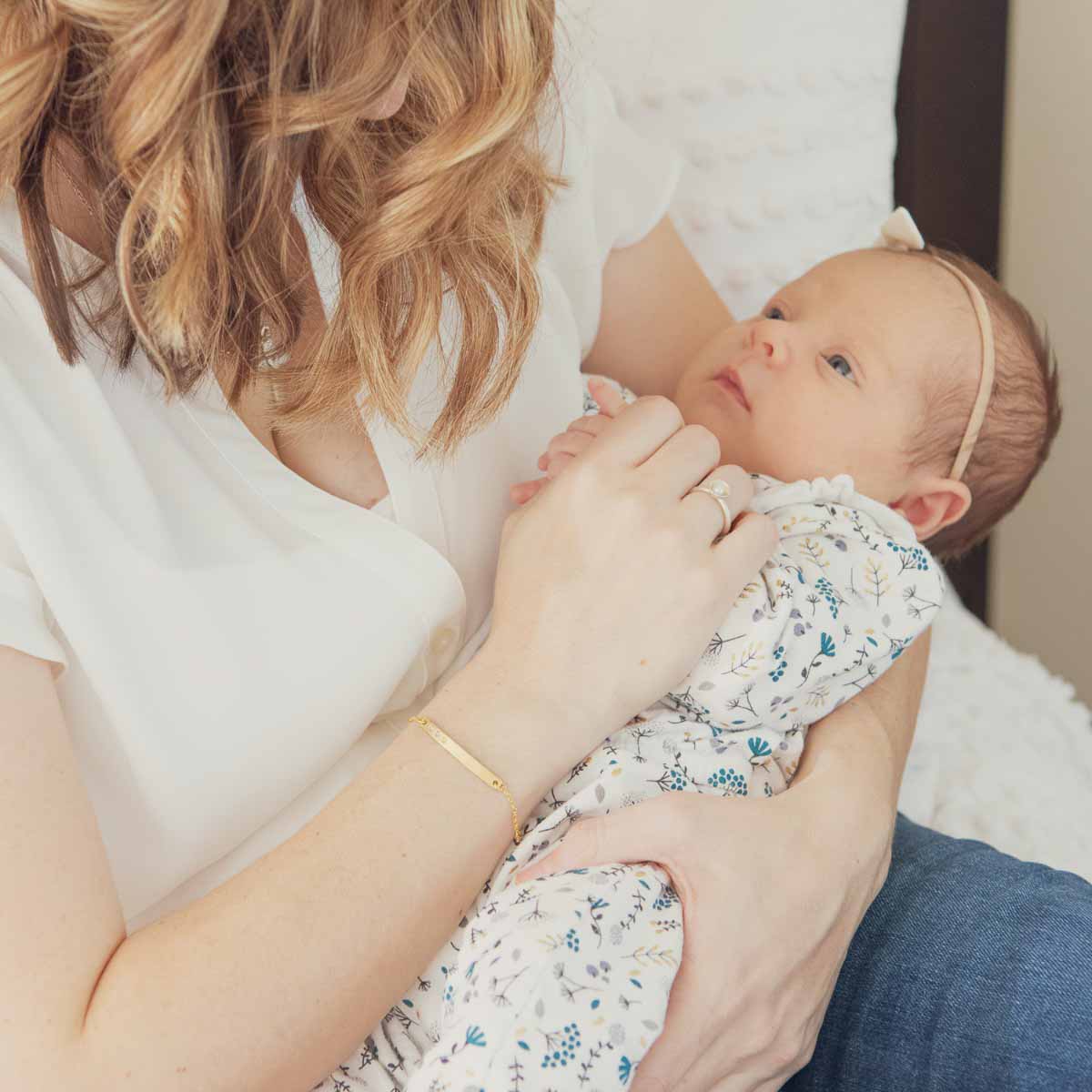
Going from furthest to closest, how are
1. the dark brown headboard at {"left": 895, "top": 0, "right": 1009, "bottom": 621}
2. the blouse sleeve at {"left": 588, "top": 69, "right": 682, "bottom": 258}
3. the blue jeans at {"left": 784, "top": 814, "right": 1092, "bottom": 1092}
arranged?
the dark brown headboard at {"left": 895, "top": 0, "right": 1009, "bottom": 621} < the blouse sleeve at {"left": 588, "top": 69, "right": 682, "bottom": 258} < the blue jeans at {"left": 784, "top": 814, "right": 1092, "bottom": 1092}

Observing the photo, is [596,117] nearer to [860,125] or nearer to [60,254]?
[860,125]

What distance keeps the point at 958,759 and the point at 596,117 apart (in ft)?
2.69

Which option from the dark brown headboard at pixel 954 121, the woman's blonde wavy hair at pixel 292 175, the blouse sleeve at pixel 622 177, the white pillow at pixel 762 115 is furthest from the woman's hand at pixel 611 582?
the dark brown headboard at pixel 954 121

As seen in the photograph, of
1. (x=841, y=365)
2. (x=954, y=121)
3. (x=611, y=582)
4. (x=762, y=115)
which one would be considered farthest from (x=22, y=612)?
(x=954, y=121)

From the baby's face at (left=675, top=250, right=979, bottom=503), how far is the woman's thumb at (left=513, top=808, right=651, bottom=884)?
1.48ft

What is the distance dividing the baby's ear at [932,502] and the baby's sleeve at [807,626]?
0.34ft

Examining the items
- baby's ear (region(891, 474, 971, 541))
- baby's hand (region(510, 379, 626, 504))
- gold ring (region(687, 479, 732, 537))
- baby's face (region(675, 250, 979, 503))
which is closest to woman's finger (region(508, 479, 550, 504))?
baby's hand (region(510, 379, 626, 504))

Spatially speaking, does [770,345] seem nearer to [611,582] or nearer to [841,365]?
[841,365]

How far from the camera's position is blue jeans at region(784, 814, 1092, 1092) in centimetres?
85

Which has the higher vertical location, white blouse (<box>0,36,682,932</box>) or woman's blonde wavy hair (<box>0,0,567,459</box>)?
woman's blonde wavy hair (<box>0,0,567,459</box>)

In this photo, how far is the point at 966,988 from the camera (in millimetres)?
896

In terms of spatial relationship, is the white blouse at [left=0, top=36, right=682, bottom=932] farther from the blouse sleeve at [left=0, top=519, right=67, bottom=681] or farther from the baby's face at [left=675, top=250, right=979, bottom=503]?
the baby's face at [left=675, top=250, right=979, bottom=503]

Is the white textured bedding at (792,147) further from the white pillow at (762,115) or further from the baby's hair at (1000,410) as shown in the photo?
the baby's hair at (1000,410)

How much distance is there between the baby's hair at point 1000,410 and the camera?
3.76ft
